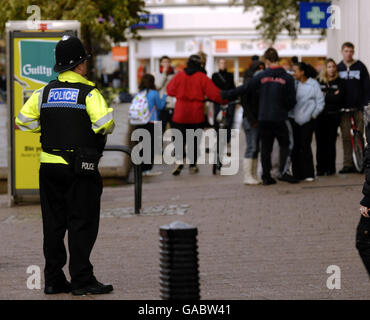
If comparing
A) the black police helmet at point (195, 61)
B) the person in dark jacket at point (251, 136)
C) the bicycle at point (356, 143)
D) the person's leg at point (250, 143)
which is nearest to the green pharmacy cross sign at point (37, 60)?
the person in dark jacket at point (251, 136)

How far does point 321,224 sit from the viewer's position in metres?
11.7

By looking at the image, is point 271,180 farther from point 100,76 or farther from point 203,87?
point 100,76

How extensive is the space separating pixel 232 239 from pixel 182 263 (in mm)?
4823

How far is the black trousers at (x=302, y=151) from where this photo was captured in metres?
16.0

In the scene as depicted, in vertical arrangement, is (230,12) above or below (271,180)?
above

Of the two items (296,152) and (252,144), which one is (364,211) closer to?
(252,144)

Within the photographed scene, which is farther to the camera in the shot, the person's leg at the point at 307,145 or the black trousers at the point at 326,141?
the black trousers at the point at 326,141

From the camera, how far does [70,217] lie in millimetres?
8094

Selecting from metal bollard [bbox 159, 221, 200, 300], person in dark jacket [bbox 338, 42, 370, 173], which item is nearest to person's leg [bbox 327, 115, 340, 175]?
person in dark jacket [bbox 338, 42, 370, 173]

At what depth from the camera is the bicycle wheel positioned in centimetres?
1650

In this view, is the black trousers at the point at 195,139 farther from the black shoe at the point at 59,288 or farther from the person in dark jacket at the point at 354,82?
the black shoe at the point at 59,288

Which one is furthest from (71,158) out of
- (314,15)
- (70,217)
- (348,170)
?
(314,15)
